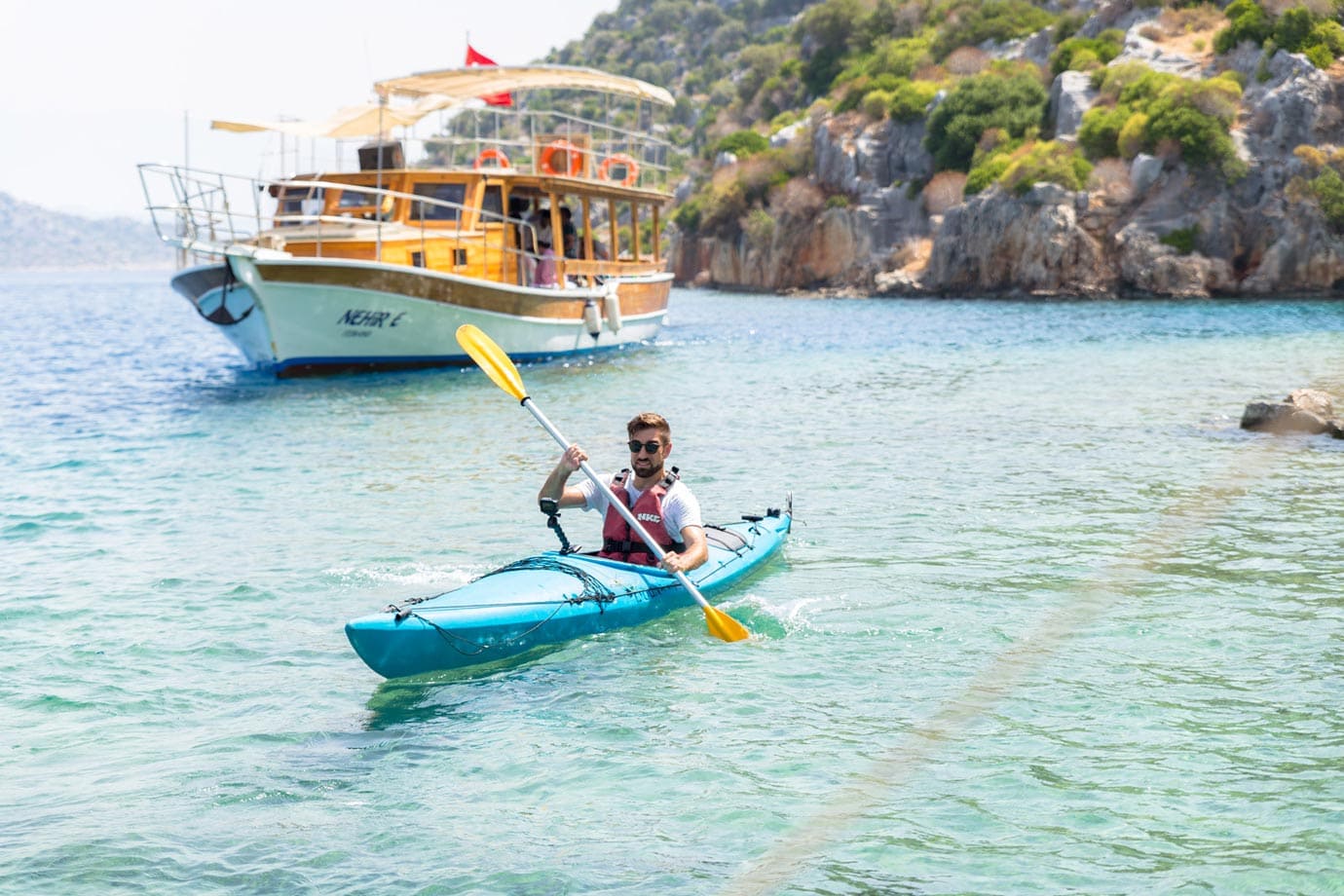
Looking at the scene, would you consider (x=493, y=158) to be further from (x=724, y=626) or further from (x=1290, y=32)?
(x=1290, y=32)

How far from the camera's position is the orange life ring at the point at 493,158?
85.6ft

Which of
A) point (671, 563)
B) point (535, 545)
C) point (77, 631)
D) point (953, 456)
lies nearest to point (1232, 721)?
point (671, 563)

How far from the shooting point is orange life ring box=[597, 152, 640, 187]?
27.6m

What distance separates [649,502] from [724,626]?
96 centimetres

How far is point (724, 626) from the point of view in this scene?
8.20 metres

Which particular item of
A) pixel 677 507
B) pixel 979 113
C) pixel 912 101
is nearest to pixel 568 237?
pixel 677 507

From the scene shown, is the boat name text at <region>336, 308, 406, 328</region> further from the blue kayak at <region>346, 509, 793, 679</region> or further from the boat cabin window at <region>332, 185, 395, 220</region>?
the blue kayak at <region>346, 509, 793, 679</region>

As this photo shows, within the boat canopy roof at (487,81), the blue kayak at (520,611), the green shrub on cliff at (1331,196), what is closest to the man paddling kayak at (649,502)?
the blue kayak at (520,611)

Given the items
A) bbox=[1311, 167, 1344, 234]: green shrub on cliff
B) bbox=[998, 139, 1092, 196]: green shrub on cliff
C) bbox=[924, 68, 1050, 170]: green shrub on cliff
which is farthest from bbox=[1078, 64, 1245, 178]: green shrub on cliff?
bbox=[924, 68, 1050, 170]: green shrub on cliff

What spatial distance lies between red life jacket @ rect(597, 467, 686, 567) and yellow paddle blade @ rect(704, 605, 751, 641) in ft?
1.97

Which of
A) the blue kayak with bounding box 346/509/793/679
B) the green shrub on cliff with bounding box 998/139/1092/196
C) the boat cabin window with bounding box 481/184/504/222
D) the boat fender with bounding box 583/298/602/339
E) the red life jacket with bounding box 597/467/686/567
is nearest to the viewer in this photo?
the blue kayak with bounding box 346/509/793/679

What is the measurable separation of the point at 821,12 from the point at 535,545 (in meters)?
65.3

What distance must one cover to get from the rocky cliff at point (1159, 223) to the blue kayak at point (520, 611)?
36050 mm

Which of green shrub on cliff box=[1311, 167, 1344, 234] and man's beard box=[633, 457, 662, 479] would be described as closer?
man's beard box=[633, 457, 662, 479]
